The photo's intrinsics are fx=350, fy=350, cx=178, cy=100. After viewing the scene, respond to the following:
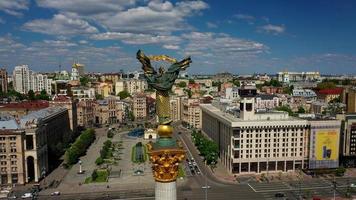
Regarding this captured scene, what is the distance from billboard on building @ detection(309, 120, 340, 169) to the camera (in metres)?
81.4

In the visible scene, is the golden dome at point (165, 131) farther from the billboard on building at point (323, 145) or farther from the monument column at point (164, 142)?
the billboard on building at point (323, 145)

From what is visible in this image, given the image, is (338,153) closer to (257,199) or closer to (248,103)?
(248,103)

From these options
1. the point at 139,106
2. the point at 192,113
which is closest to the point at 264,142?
the point at 192,113

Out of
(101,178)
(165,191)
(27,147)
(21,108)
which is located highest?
(165,191)

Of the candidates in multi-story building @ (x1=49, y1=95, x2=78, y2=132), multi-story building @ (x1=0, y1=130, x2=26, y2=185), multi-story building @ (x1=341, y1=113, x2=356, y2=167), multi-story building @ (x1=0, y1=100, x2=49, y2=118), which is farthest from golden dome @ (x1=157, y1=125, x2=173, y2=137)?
multi-story building @ (x1=0, y1=100, x2=49, y2=118)

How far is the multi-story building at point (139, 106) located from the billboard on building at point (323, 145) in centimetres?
9889

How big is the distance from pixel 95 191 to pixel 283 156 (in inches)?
1709

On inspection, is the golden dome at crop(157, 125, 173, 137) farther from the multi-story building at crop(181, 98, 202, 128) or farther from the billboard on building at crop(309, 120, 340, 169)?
the multi-story building at crop(181, 98, 202, 128)

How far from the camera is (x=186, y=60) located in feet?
59.9

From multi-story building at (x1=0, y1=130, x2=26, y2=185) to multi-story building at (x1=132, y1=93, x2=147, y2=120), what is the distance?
9390 cm

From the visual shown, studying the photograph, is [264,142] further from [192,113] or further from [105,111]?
[105,111]

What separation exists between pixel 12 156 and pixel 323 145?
6940 centimetres

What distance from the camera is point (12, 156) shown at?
74.1 m

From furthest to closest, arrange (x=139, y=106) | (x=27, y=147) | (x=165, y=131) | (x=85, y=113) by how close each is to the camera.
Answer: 1. (x=139, y=106)
2. (x=85, y=113)
3. (x=27, y=147)
4. (x=165, y=131)
